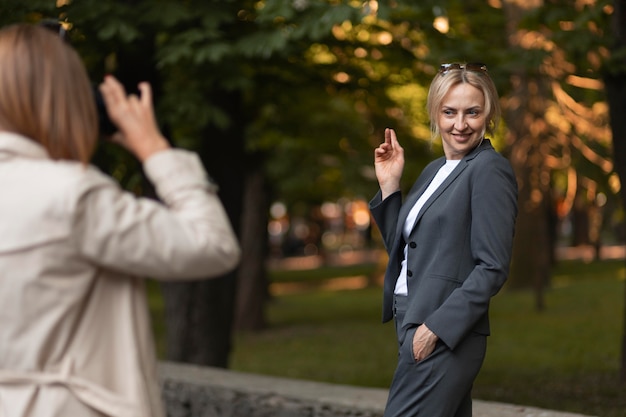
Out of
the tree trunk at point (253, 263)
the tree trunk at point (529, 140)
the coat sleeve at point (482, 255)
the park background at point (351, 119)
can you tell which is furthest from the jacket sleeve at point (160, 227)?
the tree trunk at point (253, 263)

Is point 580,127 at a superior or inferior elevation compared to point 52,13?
inferior

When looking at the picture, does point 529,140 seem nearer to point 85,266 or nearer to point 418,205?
point 418,205

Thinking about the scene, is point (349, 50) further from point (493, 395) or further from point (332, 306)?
point (332, 306)

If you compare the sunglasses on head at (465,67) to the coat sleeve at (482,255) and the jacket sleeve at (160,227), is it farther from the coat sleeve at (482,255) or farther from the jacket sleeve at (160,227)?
the jacket sleeve at (160,227)

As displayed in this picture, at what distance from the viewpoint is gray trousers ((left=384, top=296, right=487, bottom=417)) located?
381 centimetres

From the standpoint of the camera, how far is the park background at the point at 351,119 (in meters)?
8.70

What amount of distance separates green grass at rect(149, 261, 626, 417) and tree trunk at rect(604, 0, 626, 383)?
180 cm

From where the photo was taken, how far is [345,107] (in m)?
21.7

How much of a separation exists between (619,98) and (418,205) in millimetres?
5578

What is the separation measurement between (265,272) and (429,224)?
63.4 feet

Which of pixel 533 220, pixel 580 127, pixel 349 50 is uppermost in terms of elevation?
pixel 349 50

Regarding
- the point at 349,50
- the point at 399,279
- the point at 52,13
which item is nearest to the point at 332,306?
the point at 349,50

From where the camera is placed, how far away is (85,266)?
251cm

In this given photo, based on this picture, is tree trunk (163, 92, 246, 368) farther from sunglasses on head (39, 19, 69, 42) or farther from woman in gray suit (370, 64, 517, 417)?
sunglasses on head (39, 19, 69, 42)
